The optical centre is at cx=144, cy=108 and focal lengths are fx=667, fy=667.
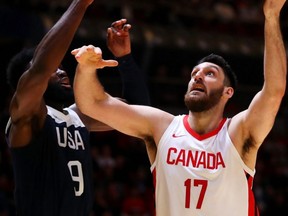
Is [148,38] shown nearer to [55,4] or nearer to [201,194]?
[55,4]

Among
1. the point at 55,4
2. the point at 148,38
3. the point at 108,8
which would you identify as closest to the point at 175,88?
the point at 148,38

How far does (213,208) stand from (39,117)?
4.23 feet

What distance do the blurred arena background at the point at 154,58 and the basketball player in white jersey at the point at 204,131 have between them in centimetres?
502

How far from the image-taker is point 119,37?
16.8ft

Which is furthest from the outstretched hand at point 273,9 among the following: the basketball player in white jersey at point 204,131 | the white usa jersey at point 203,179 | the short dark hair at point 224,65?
the white usa jersey at point 203,179

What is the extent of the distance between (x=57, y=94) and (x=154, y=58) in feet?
31.7

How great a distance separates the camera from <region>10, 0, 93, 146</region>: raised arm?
411cm

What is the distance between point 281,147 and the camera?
15.1 metres

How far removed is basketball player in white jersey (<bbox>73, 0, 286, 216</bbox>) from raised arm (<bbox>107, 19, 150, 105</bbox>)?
58 centimetres

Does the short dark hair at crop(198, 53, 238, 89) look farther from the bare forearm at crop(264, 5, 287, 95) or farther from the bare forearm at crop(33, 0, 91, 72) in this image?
the bare forearm at crop(33, 0, 91, 72)

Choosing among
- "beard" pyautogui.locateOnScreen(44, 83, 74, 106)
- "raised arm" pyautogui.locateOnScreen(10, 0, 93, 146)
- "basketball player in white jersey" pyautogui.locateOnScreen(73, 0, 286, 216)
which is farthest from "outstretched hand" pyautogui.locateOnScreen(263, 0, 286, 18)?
"beard" pyautogui.locateOnScreen(44, 83, 74, 106)

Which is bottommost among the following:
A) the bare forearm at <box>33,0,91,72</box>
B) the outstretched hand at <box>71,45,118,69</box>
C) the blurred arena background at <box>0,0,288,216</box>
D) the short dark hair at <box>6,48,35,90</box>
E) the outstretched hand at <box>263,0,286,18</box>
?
the blurred arena background at <box>0,0,288,216</box>

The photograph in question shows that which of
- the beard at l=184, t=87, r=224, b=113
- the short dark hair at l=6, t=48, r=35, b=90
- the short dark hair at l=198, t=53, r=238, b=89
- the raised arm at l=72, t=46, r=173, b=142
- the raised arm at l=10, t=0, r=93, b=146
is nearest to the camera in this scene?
the raised arm at l=10, t=0, r=93, b=146

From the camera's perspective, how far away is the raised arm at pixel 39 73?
411 cm
